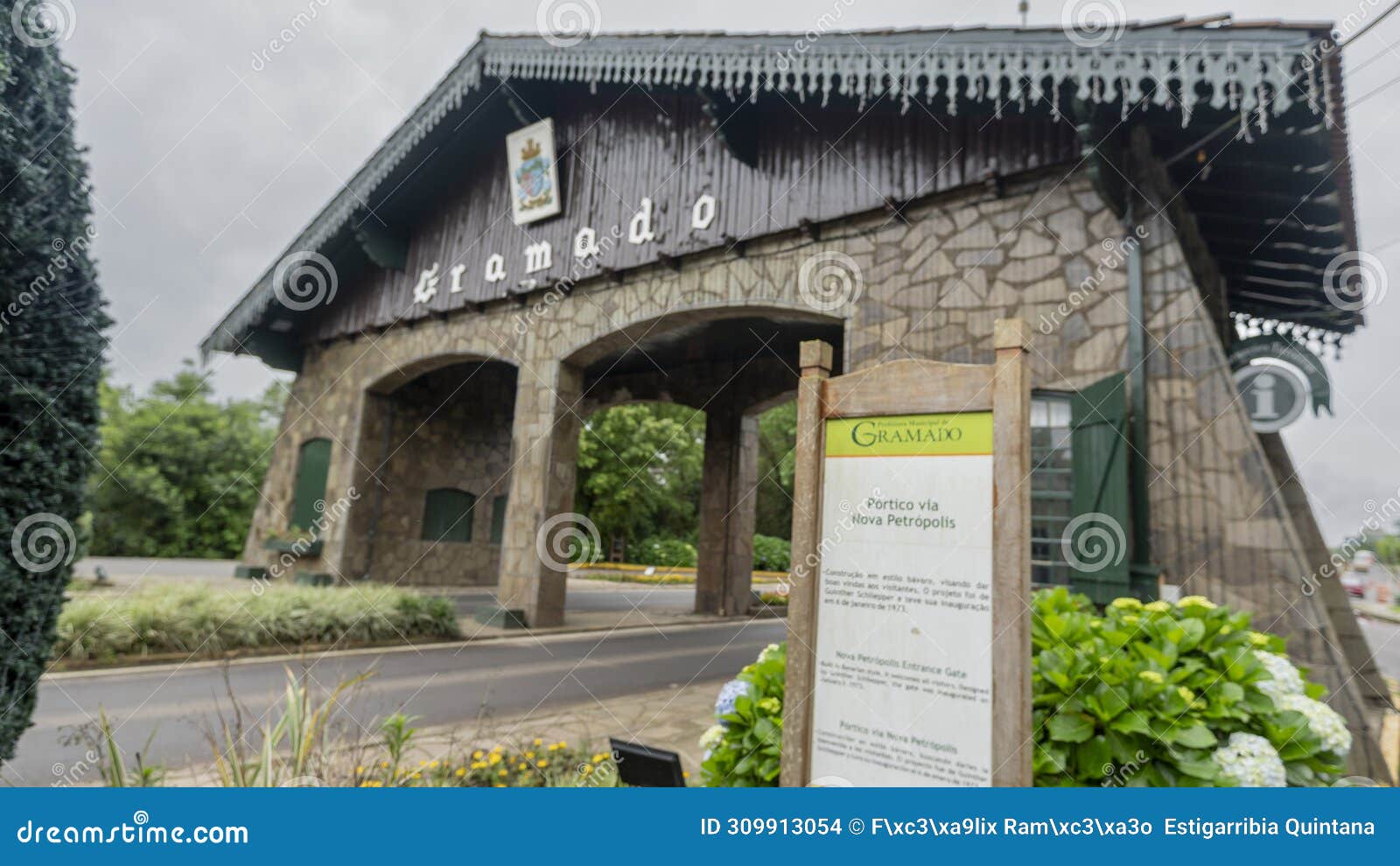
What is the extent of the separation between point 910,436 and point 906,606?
63 cm

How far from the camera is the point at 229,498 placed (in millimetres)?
27844

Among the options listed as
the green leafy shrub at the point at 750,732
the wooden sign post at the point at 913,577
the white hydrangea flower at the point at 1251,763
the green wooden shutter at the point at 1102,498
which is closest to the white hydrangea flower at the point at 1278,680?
the white hydrangea flower at the point at 1251,763

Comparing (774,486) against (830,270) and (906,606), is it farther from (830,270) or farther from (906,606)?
(906,606)

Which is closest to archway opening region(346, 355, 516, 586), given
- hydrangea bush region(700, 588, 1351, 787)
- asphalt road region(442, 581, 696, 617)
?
asphalt road region(442, 581, 696, 617)

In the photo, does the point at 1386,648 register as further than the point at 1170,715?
Yes

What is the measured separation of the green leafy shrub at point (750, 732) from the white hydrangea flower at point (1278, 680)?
184 centimetres

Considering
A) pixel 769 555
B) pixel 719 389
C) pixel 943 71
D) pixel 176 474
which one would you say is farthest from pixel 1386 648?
pixel 176 474

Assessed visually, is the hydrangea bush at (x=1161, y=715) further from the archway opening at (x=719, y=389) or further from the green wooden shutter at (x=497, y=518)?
the green wooden shutter at (x=497, y=518)

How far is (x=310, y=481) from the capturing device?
14.1m

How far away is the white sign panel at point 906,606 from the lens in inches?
94.6

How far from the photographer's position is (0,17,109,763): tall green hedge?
2887 mm

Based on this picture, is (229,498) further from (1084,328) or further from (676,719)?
(1084,328)
